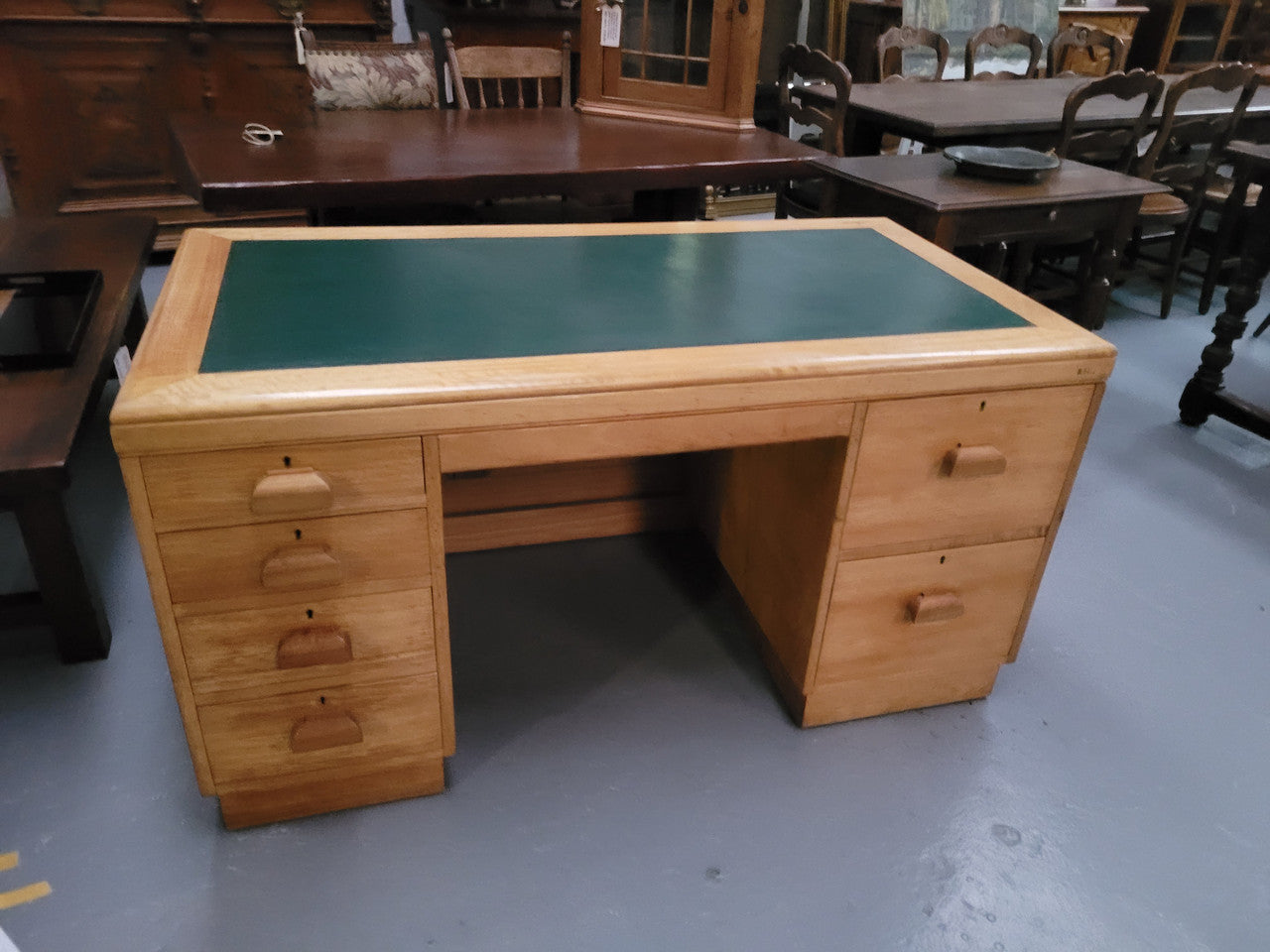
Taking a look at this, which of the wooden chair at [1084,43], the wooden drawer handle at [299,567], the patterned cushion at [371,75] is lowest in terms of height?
the wooden drawer handle at [299,567]

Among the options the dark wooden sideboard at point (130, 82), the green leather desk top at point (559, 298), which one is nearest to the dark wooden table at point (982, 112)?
the green leather desk top at point (559, 298)

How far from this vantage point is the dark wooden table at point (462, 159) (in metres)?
2.09

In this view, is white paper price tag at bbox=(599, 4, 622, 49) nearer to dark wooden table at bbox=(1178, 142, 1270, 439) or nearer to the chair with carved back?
the chair with carved back

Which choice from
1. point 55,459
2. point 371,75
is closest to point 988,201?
point 371,75

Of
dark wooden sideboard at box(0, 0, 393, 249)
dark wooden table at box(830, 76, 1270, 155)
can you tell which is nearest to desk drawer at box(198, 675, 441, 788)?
dark wooden table at box(830, 76, 1270, 155)

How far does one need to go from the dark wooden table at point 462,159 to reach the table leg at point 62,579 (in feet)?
2.84

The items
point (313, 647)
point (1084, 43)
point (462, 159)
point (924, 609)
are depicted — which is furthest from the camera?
point (1084, 43)

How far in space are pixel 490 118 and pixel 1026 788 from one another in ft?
7.94

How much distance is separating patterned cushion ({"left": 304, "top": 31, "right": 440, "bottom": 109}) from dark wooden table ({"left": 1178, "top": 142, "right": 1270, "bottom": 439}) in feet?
8.09

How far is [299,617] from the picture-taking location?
1.22 meters

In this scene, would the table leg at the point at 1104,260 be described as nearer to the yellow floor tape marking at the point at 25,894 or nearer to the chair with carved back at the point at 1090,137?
the chair with carved back at the point at 1090,137

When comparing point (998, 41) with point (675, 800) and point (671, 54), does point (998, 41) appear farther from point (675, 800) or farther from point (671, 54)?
point (675, 800)

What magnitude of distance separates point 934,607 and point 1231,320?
178 centimetres

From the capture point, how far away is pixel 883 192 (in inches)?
97.4
